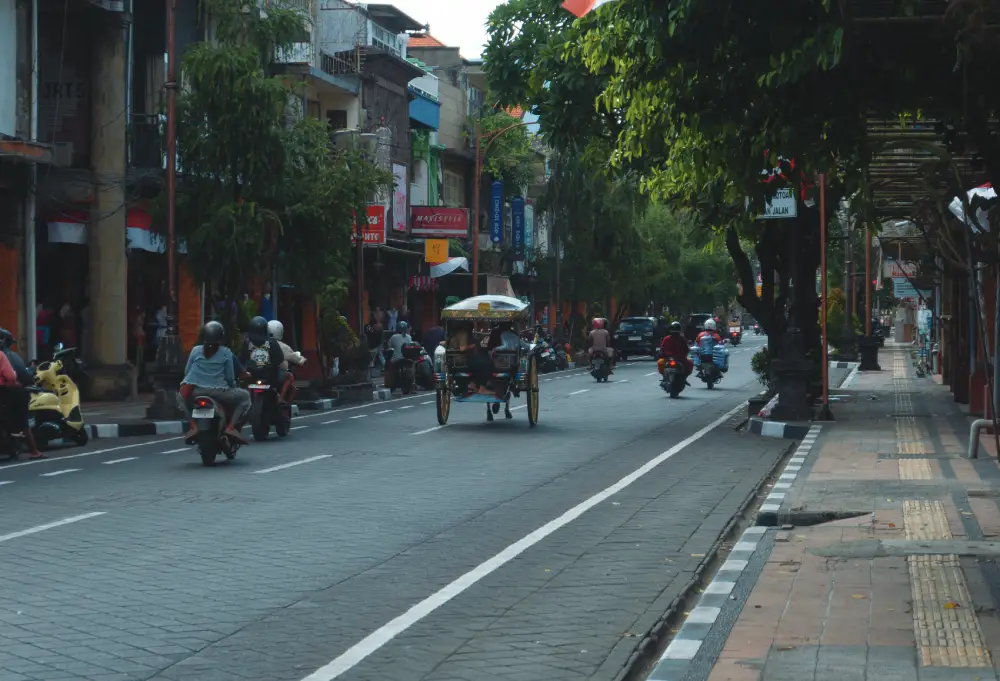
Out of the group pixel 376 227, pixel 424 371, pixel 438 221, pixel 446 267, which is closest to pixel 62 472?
pixel 424 371

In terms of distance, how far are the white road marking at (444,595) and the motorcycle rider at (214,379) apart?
4.69 m

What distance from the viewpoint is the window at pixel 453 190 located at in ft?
198

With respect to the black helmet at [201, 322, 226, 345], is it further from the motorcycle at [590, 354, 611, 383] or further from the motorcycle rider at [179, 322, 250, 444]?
the motorcycle at [590, 354, 611, 383]

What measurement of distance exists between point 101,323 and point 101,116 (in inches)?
160

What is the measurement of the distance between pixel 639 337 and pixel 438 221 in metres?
13.5

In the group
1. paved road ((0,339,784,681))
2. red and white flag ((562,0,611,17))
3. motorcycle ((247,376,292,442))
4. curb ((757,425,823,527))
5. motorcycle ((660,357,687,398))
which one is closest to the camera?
paved road ((0,339,784,681))

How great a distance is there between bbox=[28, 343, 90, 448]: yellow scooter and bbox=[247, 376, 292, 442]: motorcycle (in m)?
2.29

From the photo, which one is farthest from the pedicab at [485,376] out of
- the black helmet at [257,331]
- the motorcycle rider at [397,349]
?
the motorcycle rider at [397,349]

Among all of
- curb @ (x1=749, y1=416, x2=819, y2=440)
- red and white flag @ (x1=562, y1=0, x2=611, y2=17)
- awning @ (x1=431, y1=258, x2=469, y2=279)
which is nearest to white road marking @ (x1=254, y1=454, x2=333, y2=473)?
red and white flag @ (x1=562, y1=0, x2=611, y2=17)

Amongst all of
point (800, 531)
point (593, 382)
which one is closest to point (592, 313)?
point (593, 382)

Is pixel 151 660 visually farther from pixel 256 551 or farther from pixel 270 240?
pixel 270 240

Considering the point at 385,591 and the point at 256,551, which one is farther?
the point at 256,551

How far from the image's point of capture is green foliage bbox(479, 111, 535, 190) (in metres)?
62.5

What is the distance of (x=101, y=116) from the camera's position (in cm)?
2980
